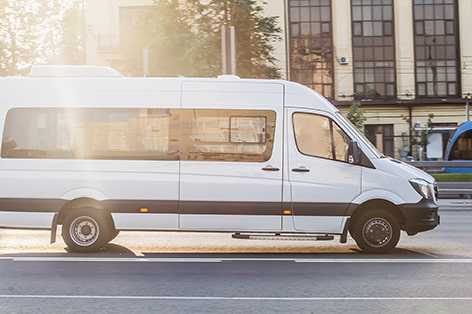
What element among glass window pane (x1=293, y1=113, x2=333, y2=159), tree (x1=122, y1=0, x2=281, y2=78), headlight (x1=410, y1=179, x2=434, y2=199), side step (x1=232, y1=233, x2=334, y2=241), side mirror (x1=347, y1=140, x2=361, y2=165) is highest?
tree (x1=122, y1=0, x2=281, y2=78)

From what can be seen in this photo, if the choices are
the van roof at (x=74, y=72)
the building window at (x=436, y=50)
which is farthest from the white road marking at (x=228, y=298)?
the building window at (x=436, y=50)

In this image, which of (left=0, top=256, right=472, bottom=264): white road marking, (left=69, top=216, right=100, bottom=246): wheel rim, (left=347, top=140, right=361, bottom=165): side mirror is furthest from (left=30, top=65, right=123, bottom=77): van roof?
(left=347, top=140, right=361, bottom=165): side mirror

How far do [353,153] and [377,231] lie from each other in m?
1.13

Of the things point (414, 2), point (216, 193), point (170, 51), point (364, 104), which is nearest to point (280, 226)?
point (216, 193)

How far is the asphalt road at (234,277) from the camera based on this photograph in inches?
241

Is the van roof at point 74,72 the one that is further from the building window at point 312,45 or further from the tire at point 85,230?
the building window at point 312,45

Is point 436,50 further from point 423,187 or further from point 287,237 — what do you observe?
point 287,237

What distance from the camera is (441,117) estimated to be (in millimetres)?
42750

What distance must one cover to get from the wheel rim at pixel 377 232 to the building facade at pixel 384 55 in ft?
109

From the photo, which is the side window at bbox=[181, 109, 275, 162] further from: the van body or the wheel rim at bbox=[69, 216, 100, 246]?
the wheel rim at bbox=[69, 216, 100, 246]

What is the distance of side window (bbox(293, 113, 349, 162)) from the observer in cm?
934

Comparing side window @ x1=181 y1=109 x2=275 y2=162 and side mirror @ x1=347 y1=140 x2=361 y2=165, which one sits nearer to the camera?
side mirror @ x1=347 y1=140 x2=361 y2=165

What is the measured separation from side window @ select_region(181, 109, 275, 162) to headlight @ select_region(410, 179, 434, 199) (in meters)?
2.02

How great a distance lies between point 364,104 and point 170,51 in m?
23.5
